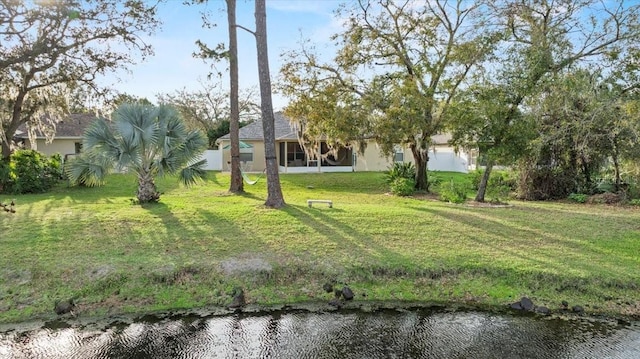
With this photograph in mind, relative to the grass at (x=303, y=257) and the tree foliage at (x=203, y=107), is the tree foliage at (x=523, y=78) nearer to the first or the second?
the grass at (x=303, y=257)

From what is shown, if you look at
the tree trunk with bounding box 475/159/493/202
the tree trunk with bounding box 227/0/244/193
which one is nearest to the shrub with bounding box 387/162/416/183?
the tree trunk with bounding box 475/159/493/202

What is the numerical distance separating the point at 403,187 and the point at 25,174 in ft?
43.3

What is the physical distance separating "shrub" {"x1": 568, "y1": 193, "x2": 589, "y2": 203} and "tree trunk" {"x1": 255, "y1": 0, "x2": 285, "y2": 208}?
998 centimetres

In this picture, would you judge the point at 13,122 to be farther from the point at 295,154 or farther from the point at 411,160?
the point at 411,160

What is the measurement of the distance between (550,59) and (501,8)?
2.91m

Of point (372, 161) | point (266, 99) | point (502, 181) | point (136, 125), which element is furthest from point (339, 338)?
point (372, 161)

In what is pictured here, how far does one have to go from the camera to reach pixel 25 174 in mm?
14883

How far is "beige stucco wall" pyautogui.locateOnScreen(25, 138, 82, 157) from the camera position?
2656 cm

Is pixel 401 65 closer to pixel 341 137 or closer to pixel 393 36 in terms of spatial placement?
pixel 393 36

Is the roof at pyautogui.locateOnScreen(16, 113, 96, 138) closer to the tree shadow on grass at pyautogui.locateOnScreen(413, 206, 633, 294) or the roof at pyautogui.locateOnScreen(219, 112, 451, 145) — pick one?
the roof at pyautogui.locateOnScreen(219, 112, 451, 145)

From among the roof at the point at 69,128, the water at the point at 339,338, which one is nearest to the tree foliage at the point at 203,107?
the roof at the point at 69,128

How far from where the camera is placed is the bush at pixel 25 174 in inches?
578

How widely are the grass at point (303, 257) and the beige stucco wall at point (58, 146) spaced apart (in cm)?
1834

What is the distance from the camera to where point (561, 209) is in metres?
12.2
